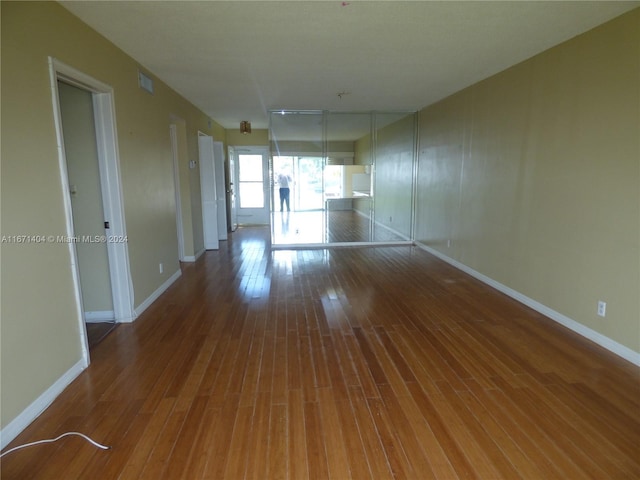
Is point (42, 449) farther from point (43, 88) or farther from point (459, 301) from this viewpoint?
point (459, 301)

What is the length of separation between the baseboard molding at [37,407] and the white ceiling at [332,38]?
258 cm

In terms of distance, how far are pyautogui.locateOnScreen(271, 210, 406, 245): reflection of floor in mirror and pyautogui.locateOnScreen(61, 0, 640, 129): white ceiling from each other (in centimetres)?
293

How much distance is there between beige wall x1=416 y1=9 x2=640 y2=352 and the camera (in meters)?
2.75

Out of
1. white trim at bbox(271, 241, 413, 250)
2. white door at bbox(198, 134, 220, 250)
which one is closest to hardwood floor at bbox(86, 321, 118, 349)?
white door at bbox(198, 134, 220, 250)

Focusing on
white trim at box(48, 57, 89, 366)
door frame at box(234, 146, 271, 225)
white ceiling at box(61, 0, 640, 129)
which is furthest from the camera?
door frame at box(234, 146, 271, 225)

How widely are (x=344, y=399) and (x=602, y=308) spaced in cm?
235

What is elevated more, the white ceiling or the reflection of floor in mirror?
the white ceiling

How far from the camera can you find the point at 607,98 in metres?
2.87

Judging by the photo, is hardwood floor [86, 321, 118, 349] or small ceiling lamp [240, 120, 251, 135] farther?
small ceiling lamp [240, 120, 251, 135]

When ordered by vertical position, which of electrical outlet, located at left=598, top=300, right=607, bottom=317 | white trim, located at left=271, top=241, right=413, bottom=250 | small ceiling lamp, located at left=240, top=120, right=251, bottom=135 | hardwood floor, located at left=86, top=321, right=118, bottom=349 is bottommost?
hardwood floor, located at left=86, top=321, right=118, bottom=349

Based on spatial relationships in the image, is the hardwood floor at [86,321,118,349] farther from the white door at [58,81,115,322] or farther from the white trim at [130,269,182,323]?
the white trim at [130,269,182,323]

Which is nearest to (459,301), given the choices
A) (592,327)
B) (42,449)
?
(592,327)

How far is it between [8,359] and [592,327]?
4.22m

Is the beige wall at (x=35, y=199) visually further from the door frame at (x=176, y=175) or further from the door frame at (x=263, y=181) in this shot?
the door frame at (x=263, y=181)
